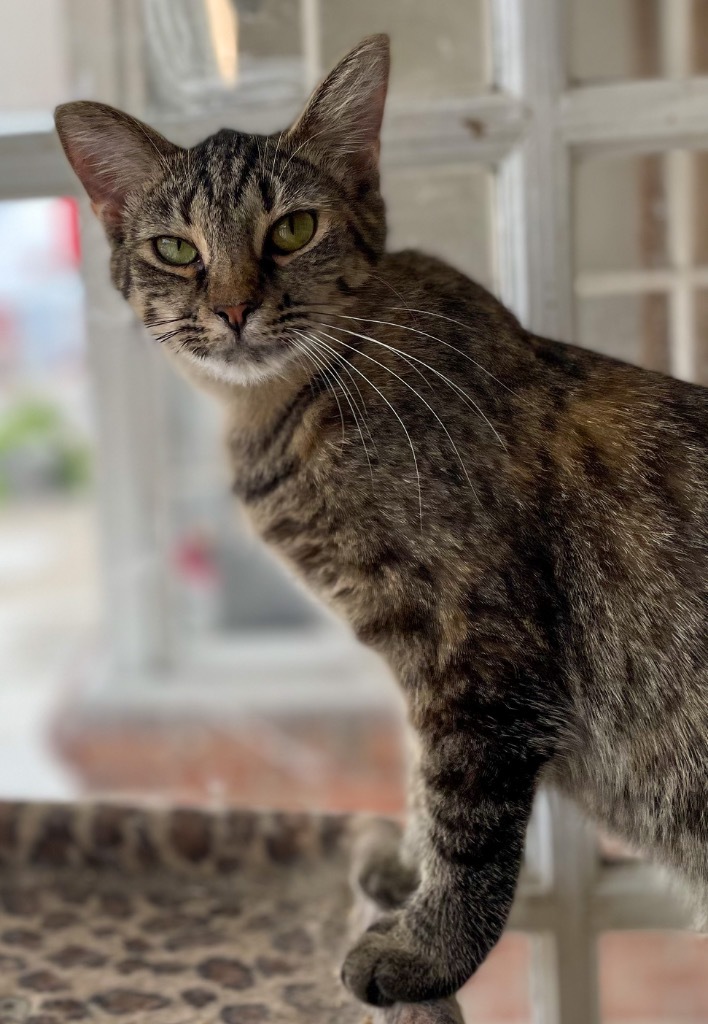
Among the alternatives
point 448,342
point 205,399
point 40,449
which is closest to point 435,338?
point 448,342

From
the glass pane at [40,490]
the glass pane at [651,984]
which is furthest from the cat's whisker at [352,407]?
the glass pane at [40,490]

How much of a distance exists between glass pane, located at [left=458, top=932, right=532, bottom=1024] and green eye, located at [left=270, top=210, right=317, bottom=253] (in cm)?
144

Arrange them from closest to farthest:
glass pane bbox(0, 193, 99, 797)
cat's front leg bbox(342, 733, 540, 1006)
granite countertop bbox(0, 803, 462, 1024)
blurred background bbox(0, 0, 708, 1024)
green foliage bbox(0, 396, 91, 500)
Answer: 1. cat's front leg bbox(342, 733, 540, 1006)
2. granite countertop bbox(0, 803, 462, 1024)
3. blurred background bbox(0, 0, 708, 1024)
4. glass pane bbox(0, 193, 99, 797)
5. green foliage bbox(0, 396, 91, 500)

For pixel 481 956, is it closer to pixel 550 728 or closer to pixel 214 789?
pixel 550 728

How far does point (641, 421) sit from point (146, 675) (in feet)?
6.90

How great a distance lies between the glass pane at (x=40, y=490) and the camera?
108 inches

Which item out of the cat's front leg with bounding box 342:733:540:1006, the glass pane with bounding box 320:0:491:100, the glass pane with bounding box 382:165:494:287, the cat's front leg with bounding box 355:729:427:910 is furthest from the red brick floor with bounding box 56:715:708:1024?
the glass pane with bounding box 320:0:491:100

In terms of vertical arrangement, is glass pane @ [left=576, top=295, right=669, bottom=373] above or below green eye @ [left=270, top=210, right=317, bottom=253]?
below

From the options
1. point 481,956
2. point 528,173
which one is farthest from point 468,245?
point 481,956

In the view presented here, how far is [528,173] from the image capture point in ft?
4.10

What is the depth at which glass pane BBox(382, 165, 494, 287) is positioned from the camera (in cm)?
137

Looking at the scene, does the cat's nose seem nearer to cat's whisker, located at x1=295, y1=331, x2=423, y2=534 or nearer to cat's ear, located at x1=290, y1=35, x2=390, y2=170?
cat's whisker, located at x1=295, y1=331, x2=423, y2=534

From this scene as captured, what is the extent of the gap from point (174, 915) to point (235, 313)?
830 millimetres

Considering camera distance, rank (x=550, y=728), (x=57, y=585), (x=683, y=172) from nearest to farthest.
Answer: (x=550, y=728) < (x=683, y=172) < (x=57, y=585)
